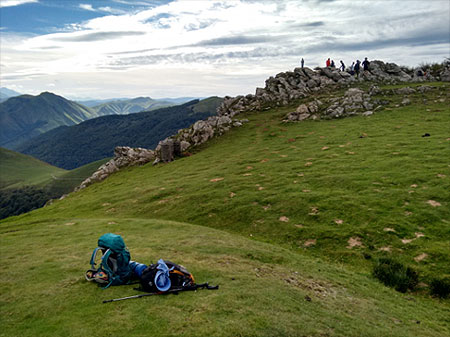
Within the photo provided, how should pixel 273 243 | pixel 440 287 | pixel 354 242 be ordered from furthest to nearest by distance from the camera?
pixel 273 243 < pixel 354 242 < pixel 440 287

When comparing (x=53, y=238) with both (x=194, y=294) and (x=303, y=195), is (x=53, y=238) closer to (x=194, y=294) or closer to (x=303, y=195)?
(x=194, y=294)

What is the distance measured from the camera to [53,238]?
28938 mm

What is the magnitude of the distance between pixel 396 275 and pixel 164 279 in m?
15.9

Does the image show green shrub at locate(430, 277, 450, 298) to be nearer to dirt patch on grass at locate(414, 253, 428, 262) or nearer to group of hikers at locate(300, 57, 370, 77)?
dirt patch on grass at locate(414, 253, 428, 262)

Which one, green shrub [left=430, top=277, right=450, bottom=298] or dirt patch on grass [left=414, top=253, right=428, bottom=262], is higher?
dirt patch on grass [left=414, top=253, right=428, bottom=262]

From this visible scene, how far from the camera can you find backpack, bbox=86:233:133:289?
15.3 metres

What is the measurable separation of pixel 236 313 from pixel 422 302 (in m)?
13.3

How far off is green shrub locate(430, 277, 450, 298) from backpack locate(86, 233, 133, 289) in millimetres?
18961

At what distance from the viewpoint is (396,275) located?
819 inches

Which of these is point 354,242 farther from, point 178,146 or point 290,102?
point 290,102

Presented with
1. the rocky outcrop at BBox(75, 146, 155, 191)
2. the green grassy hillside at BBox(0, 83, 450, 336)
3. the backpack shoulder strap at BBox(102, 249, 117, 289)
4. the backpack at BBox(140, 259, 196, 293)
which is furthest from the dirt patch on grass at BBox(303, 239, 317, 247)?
the rocky outcrop at BBox(75, 146, 155, 191)

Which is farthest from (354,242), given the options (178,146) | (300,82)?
(300,82)

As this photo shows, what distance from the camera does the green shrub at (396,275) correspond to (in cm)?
2048

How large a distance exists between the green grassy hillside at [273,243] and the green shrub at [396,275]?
2.14 feet
